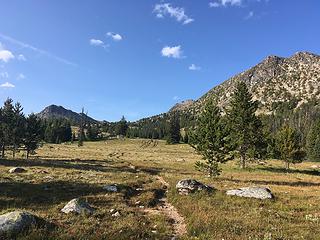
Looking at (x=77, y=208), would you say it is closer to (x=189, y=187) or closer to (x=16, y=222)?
(x=16, y=222)

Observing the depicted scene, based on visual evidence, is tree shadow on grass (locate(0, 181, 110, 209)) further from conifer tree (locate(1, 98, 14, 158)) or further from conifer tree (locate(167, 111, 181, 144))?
conifer tree (locate(167, 111, 181, 144))

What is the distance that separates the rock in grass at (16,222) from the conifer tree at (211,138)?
3228 centimetres

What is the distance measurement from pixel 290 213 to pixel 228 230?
7.68 m

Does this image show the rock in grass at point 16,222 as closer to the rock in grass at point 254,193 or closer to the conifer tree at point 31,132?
the rock in grass at point 254,193

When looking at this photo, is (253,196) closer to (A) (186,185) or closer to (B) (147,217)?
(A) (186,185)

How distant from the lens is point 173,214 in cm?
2166

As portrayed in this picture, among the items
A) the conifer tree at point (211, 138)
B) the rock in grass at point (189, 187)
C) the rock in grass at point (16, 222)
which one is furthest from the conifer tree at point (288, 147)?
the rock in grass at point (16, 222)

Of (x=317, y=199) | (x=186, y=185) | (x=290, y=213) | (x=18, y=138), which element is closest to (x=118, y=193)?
(x=186, y=185)

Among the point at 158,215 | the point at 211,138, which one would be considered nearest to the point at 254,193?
the point at 158,215

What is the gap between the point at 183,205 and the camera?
78.3ft

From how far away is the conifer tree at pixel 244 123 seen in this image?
2675 inches

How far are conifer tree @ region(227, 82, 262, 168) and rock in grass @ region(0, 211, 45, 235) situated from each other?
2164 inches

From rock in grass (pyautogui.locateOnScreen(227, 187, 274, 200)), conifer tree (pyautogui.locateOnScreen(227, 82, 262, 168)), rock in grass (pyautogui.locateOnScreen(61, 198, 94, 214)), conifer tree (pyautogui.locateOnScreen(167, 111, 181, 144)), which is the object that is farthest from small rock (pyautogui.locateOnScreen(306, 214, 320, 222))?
conifer tree (pyautogui.locateOnScreen(167, 111, 181, 144))

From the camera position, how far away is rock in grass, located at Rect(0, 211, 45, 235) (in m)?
14.4
